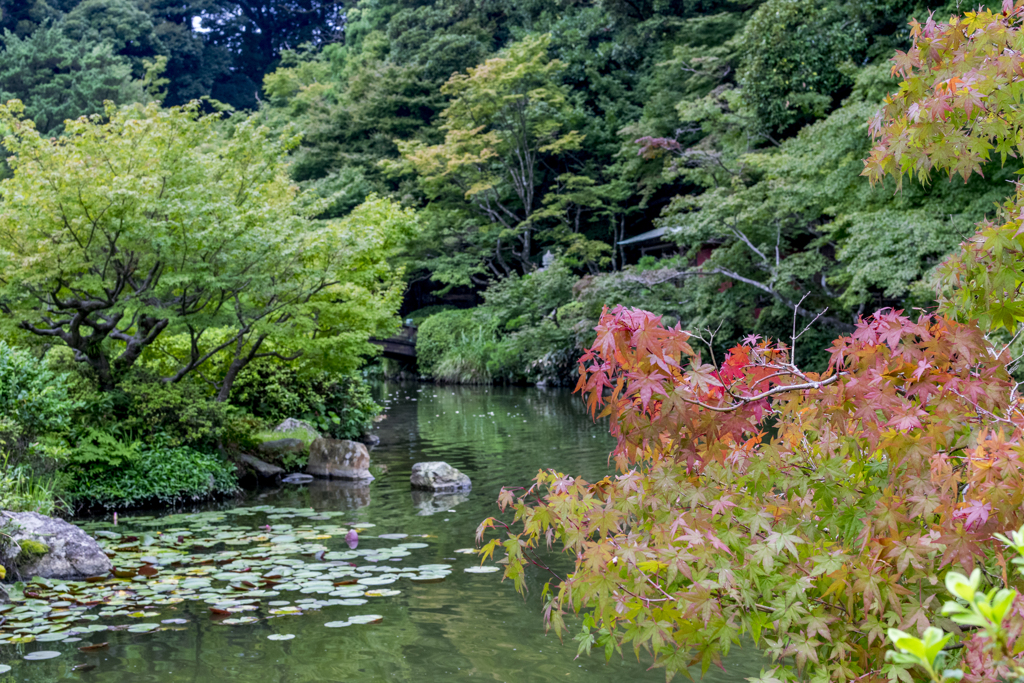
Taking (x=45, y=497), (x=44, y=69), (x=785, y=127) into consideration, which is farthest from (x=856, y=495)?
(x=44, y=69)

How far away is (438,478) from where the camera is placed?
9438 mm

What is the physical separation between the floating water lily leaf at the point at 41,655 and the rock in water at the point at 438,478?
5.18 meters

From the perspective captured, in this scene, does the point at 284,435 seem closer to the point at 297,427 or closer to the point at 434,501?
the point at 297,427

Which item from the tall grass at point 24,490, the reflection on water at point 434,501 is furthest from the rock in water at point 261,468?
the tall grass at point 24,490

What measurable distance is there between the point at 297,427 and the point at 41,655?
292 inches

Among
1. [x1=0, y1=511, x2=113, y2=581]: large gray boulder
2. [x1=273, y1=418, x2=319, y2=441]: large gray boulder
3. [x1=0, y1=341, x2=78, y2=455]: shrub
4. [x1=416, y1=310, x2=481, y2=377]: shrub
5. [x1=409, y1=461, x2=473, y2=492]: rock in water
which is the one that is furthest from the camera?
[x1=416, y1=310, x2=481, y2=377]: shrub

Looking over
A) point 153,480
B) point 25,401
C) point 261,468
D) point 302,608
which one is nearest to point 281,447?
point 261,468

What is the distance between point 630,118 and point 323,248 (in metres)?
19.1

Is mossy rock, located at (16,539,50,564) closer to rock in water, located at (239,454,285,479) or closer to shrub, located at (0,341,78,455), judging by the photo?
shrub, located at (0,341,78,455)

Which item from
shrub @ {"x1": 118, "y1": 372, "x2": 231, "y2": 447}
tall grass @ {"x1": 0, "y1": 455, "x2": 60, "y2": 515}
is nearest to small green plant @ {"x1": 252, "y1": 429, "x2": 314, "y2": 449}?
shrub @ {"x1": 118, "y1": 372, "x2": 231, "y2": 447}

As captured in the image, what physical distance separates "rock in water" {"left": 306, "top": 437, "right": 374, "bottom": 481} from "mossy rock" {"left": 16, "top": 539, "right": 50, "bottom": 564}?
4.79 m

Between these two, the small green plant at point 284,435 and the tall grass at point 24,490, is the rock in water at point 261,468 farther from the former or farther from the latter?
the tall grass at point 24,490

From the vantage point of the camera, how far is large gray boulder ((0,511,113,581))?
18.4 ft

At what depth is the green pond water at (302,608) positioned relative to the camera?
169 inches
